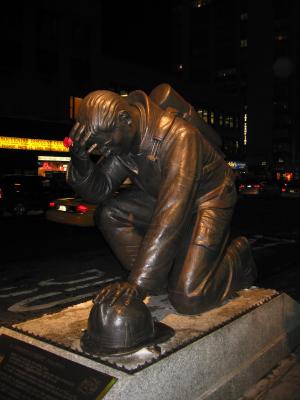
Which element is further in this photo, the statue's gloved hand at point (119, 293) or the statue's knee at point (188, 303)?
the statue's knee at point (188, 303)

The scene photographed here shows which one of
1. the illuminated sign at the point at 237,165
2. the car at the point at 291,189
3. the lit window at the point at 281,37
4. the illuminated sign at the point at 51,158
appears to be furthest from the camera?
the lit window at the point at 281,37

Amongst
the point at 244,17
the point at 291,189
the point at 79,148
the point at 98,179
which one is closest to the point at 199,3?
the point at 244,17

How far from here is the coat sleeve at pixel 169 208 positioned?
305 centimetres

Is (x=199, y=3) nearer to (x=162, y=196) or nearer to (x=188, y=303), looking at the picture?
(x=162, y=196)

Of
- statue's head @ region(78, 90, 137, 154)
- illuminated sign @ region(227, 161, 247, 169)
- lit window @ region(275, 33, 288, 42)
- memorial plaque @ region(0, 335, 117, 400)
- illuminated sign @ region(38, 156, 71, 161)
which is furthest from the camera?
lit window @ region(275, 33, 288, 42)

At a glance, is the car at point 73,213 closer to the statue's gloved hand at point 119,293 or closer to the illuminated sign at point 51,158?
the statue's gloved hand at point 119,293

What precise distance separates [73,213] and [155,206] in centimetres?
1016

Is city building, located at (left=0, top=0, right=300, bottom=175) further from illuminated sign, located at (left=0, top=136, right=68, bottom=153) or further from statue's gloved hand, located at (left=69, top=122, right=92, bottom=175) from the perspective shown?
statue's gloved hand, located at (left=69, top=122, right=92, bottom=175)

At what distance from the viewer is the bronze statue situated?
3.15m

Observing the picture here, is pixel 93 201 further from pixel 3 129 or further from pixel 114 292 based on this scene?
pixel 3 129

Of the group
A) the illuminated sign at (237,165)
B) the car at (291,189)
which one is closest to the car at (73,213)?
the car at (291,189)

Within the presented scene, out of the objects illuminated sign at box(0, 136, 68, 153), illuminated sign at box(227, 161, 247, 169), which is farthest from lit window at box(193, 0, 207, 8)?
illuminated sign at box(0, 136, 68, 153)

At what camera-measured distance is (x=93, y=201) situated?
12.8ft

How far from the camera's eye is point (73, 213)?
1321cm
